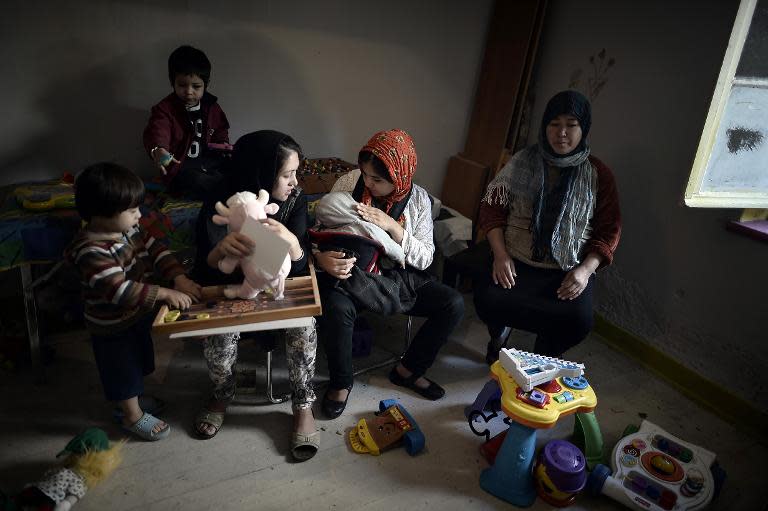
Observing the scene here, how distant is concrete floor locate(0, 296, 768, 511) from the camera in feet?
5.40

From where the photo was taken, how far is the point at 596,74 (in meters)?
2.66

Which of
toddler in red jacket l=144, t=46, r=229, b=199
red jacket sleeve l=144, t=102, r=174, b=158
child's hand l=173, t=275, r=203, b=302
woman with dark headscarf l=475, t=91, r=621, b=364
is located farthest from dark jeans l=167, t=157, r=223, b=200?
woman with dark headscarf l=475, t=91, r=621, b=364

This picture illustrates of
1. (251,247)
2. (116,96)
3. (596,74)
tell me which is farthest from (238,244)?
(596,74)

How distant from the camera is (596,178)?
2123 mm

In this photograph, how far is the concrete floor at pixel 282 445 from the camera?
1.65m

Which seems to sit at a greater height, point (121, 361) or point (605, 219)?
point (605, 219)

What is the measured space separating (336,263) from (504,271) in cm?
74

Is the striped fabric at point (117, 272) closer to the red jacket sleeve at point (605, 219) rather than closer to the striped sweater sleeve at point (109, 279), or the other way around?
the striped sweater sleeve at point (109, 279)

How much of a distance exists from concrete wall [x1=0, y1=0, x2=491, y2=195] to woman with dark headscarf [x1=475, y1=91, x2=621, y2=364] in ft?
3.61

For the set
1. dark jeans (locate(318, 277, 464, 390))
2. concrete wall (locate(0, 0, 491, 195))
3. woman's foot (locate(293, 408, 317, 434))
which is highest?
concrete wall (locate(0, 0, 491, 195))

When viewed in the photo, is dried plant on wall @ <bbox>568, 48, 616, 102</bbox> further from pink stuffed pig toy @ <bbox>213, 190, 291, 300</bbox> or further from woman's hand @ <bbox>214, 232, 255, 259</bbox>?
woman's hand @ <bbox>214, 232, 255, 259</bbox>

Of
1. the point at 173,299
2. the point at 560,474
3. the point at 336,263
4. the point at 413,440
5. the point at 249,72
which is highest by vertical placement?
the point at 249,72

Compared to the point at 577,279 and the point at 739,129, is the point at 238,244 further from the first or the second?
the point at 739,129

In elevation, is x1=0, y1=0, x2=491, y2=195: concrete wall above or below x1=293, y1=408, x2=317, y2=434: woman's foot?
above
